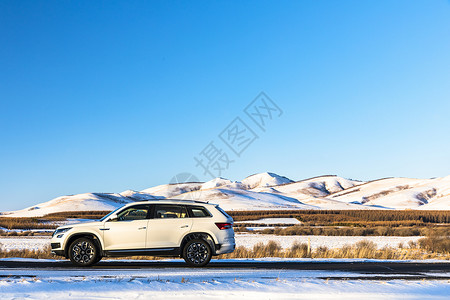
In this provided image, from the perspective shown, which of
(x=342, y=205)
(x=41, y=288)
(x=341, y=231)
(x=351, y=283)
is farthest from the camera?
(x=342, y=205)

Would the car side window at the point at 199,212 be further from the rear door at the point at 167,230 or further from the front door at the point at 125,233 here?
the front door at the point at 125,233

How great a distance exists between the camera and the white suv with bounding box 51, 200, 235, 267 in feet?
47.1

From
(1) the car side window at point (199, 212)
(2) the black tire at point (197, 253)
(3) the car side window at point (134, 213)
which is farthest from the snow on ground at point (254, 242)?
(1) the car side window at point (199, 212)

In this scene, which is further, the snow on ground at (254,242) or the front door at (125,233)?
the snow on ground at (254,242)

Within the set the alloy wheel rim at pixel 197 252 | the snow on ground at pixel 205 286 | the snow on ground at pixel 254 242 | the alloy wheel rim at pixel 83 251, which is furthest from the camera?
the snow on ground at pixel 254 242

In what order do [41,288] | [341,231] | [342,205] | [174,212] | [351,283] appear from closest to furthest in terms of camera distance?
[41,288], [351,283], [174,212], [341,231], [342,205]

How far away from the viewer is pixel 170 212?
48.1 feet

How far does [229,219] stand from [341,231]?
4604 centimetres

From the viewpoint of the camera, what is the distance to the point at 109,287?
10.7m

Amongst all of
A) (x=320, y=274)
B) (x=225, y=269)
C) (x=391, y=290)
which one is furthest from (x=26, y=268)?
(x=391, y=290)

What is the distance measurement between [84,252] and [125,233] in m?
1.47

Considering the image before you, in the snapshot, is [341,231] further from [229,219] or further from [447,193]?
[447,193]

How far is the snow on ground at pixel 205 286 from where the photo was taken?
10.1 metres

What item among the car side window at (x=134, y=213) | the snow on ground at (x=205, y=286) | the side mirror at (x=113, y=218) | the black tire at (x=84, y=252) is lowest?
the snow on ground at (x=205, y=286)
